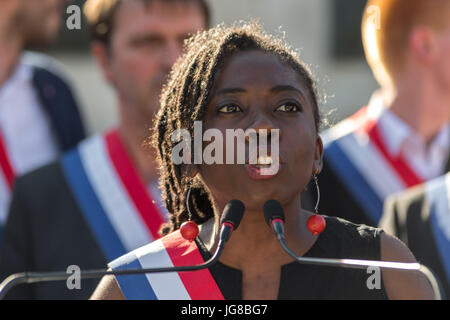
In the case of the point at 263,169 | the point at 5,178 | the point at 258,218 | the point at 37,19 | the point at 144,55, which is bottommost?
the point at 258,218

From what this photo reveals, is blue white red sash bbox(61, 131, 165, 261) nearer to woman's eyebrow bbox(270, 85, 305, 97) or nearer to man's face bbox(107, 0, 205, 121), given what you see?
man's face bbox(107, 0, 205, 121)

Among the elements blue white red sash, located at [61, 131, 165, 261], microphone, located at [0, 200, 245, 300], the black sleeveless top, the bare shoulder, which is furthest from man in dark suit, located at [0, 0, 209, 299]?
microphone, located at [0, 200, 245, 300]

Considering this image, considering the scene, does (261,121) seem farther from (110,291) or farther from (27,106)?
(27,106)

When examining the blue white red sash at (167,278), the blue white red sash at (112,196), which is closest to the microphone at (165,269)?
the blue white red sash at (167,278)

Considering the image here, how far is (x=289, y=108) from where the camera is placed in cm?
227

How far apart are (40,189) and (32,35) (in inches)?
50.0

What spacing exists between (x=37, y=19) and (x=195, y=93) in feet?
9.02

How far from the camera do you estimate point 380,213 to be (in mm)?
4371

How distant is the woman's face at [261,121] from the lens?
220 centimetres

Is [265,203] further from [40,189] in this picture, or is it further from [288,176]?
[40,189]

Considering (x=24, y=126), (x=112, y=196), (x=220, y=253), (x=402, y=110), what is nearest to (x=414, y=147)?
(x=402, y=110)

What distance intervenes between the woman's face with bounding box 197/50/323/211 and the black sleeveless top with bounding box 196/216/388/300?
0.45ft
